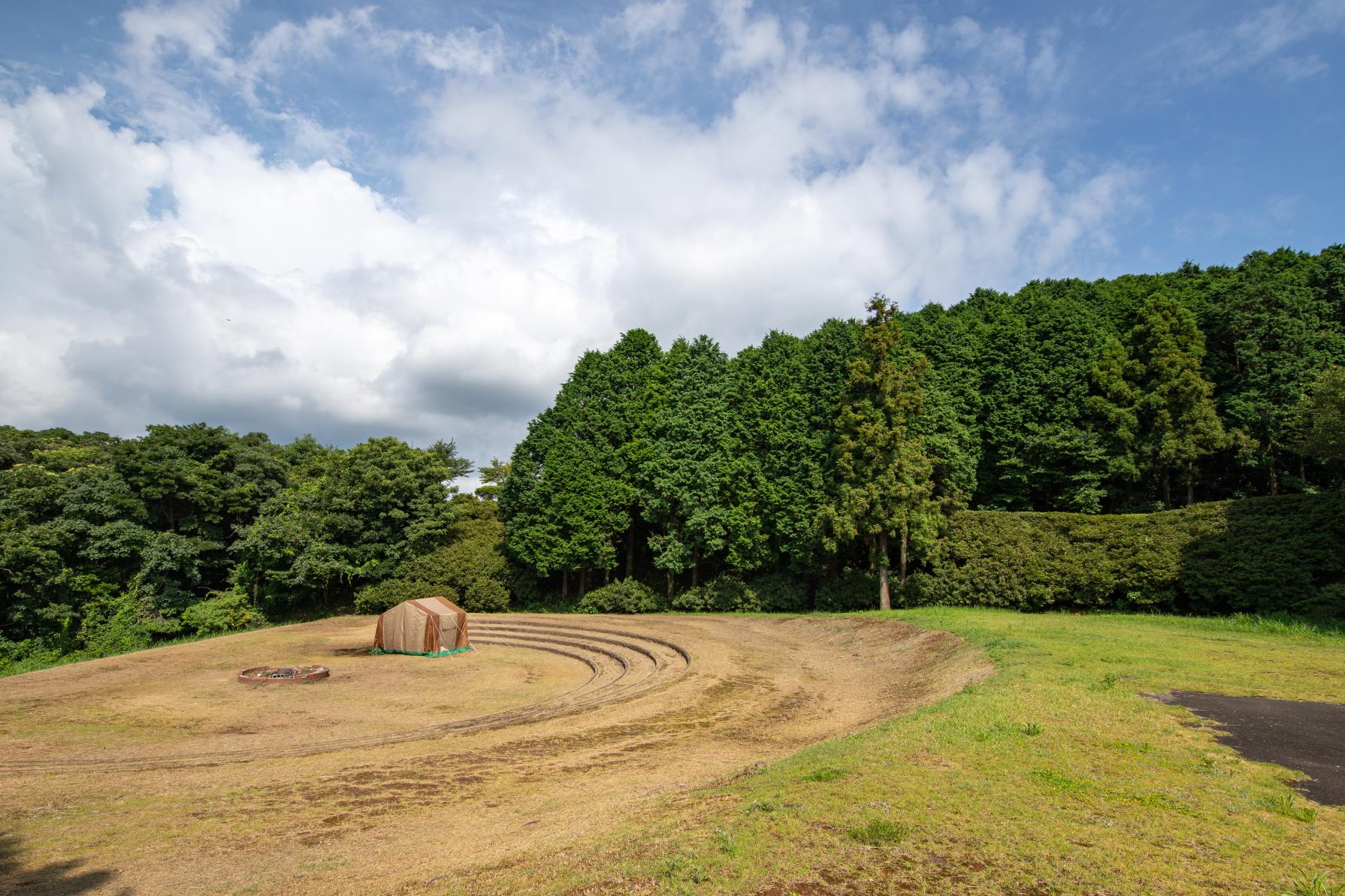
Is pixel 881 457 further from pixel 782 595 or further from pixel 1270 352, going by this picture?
pixel 1270 352

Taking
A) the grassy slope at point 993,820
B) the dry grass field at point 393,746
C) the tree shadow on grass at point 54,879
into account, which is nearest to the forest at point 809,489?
the dry grass field at point 393,746

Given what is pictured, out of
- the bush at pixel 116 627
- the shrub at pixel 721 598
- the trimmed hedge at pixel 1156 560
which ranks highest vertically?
the trimmed hedge at pixel 1156 560

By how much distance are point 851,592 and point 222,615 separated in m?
33.8

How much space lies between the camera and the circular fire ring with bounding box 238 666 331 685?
19.7 meters

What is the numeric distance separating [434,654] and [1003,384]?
104ft

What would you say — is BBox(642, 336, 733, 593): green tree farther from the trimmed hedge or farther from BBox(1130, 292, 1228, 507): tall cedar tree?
BBox(1130, 292, 1228, 507): tall cedar tree

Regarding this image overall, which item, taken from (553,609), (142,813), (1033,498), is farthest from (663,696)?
(1033,498)

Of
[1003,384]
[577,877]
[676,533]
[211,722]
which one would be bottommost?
[211,722]

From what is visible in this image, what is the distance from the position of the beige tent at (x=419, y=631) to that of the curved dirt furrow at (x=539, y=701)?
2963 mm

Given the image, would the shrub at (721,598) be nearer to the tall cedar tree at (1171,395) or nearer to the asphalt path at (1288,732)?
the tall cedar tree at (1171,395)

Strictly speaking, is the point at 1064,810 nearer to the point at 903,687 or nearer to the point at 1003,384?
the point at 903,687

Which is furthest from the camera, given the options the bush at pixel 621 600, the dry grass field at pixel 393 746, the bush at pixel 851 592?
the bush at pixel 621 600

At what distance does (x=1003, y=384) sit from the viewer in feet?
116

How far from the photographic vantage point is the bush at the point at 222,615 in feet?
115
